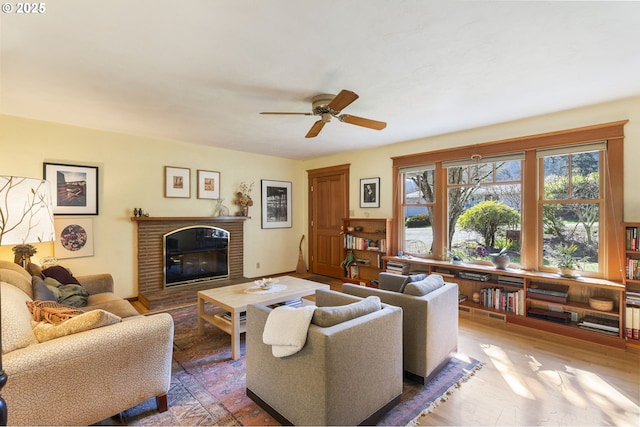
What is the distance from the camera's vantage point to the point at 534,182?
3.66 meters

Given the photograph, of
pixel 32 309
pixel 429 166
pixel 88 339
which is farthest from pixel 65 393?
pixel 429 166

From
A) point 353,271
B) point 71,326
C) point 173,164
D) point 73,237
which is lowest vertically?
point 353,271

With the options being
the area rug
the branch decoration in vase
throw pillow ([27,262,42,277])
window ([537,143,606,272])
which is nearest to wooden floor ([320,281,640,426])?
the area rug

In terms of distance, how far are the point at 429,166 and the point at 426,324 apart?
2983 millimetres

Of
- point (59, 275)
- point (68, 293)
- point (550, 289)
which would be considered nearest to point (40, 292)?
point (68, 293)

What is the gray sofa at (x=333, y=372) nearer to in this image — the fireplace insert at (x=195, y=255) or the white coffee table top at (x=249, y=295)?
the white coffee table top at (x=249, y=295)

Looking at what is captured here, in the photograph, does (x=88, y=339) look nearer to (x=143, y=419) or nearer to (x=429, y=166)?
(x=143, y=419)

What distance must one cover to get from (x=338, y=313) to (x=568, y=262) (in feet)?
9.92

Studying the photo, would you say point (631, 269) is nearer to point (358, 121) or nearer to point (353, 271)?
point (358, 121)

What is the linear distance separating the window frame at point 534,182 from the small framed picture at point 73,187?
4425 mm

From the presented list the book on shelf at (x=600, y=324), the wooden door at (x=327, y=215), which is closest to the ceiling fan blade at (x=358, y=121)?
the wooden door at (x=327, y=215)

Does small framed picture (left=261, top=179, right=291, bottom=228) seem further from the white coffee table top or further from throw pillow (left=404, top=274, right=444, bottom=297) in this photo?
throw pillow (left=404, top=274, right=444, bottom=297)

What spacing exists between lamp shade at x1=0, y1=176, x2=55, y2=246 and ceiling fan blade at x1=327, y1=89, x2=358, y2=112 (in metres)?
2.00

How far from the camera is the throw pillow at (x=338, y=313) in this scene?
1760 mm
